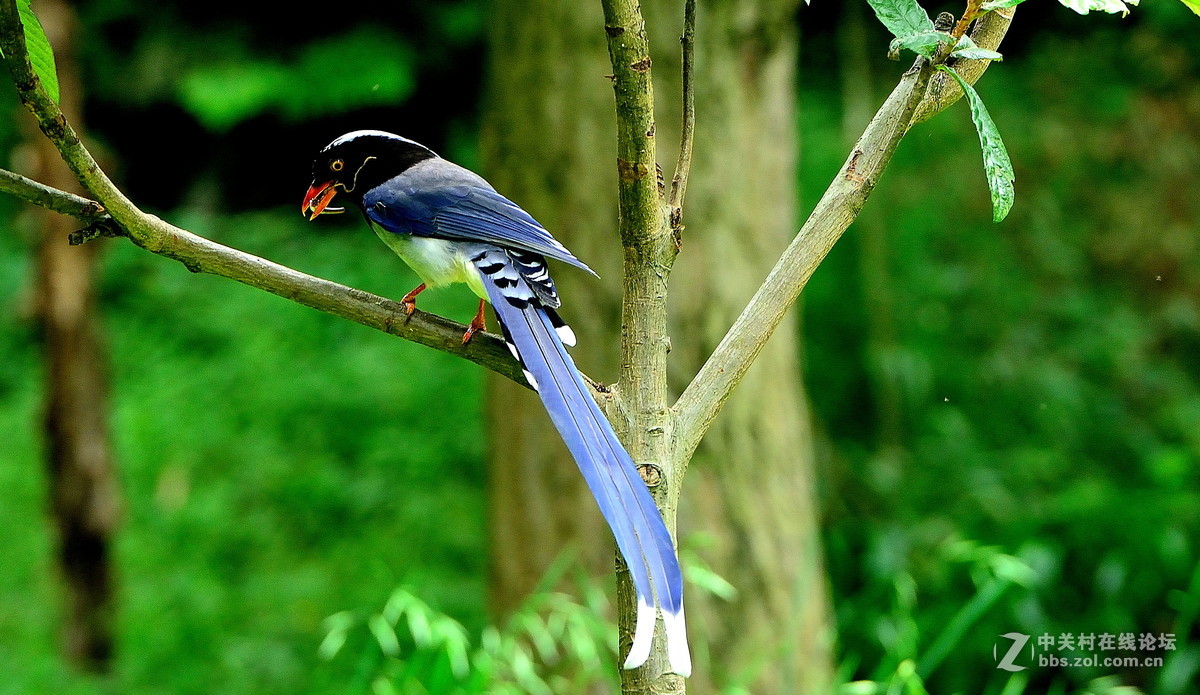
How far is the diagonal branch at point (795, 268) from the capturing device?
1.24 meters

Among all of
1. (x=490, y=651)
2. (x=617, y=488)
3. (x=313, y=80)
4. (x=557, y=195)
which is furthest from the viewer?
(x=313, y=80)

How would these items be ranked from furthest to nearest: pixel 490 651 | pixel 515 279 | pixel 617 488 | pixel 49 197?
pixel 490 651
pixel 515 279
pixel 49 197
pixel 617 488

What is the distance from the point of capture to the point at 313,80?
6355 millimetres

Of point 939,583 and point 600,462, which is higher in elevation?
point 939,583

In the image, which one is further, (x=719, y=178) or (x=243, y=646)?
(x=243, y=646)

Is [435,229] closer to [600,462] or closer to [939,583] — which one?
[600,462]

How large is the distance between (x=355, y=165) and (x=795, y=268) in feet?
3.89

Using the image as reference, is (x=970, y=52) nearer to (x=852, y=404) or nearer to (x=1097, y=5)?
(x=1097, y=5)

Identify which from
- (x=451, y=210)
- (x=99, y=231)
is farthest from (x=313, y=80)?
(x=99, y=231)

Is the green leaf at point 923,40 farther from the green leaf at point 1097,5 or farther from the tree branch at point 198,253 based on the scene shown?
the tree branch at point 198,253

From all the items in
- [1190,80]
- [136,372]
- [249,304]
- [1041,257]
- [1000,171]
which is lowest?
[1000,171]

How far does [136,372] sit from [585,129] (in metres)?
4.57

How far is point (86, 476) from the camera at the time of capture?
4676mm

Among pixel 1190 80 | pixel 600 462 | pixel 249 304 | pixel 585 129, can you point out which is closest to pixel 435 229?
pixel 600 462
